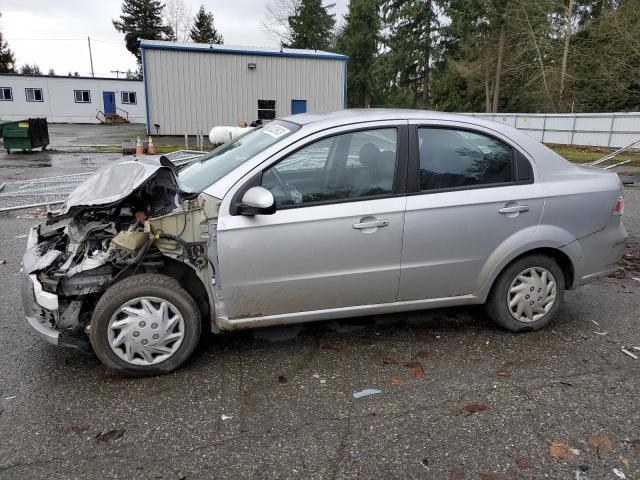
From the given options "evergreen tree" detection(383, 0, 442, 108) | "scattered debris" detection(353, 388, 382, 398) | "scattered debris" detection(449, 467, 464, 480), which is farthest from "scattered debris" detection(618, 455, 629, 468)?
"evergreen tree" detection(383, 0, 442, 108)

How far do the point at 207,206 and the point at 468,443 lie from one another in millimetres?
2066

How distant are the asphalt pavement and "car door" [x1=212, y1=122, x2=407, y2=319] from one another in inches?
18.5

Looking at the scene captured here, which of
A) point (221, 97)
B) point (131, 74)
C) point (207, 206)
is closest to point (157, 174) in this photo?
point (207, 206)

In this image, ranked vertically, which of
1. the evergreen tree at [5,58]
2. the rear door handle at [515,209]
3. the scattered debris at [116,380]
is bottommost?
the scattered debris at [116,380]

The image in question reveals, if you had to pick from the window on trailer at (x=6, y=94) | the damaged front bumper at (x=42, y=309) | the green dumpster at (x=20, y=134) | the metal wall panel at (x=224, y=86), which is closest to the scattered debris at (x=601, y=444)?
the damaged front bumper at (x=42, y=309)

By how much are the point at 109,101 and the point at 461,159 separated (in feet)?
144

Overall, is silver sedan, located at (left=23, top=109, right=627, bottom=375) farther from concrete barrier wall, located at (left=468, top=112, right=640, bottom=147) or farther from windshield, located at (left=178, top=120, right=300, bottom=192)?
concrete barrier wall, located at (left=468, top=112, right=640, bottom=147)

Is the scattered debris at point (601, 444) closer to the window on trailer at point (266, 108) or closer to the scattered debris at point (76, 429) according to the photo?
the scattered debris at point (76, 429)

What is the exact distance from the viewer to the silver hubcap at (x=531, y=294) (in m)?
3.79

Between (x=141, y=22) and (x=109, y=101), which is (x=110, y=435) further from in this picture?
(x=141, y=22)

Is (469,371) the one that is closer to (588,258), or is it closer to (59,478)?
(588,258)

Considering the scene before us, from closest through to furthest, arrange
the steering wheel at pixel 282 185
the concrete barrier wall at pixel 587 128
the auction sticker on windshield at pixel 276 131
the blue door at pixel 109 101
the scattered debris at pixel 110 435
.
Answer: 1. the scattered debris at pixel 110 435
2. the steering wheel at pixel 282 185
3. the auction sticker on windshield at pixel 276 131
4. the concrete barrier wall at pixel 587 128
5. the blue door at pixel 109 101

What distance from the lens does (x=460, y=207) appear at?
350 centimetres

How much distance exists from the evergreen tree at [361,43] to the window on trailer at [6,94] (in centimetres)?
2841
